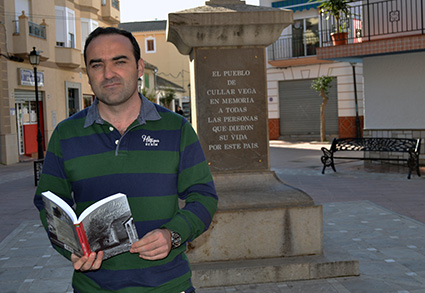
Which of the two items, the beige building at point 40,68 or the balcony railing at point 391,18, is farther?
the beige building at point 40,68

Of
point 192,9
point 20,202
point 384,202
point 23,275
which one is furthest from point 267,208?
point 20,202

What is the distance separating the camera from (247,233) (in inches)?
209

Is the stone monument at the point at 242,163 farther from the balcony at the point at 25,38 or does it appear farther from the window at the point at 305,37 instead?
the window at the point at 305,37

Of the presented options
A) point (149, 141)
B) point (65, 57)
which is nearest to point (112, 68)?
point (149, 141)

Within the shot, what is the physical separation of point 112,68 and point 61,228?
0.73m

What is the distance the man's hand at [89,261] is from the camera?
216 cm

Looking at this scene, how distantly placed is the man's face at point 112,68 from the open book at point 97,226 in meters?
0.53

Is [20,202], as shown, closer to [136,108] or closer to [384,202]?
[384,202]

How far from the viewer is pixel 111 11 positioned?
109 feet

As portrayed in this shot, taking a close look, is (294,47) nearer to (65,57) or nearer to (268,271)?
(65,57)

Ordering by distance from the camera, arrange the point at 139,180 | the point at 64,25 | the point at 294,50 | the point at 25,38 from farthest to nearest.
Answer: the point at 294,50 → the point at 64,25 → the point at 25,38 → the point at 139,180

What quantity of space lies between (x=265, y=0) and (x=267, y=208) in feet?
79.9

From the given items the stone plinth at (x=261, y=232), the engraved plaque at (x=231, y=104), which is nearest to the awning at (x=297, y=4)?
the engraved plaque at (x=231, y=104)

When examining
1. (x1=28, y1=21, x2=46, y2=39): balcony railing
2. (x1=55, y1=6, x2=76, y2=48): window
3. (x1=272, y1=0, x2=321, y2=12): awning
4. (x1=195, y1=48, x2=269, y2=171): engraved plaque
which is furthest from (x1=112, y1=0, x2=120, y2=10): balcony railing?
(x1=195, y1=48, x2=269, y2=171): engraved plaque
